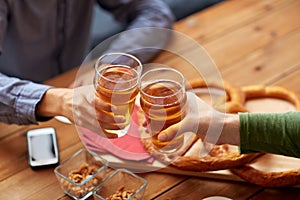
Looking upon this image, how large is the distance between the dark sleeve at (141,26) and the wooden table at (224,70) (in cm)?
6

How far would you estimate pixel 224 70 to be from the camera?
169cm

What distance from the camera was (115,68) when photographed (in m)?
1.27

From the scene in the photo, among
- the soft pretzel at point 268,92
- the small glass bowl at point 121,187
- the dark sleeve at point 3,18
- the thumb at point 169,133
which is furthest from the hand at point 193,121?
the dark sleeve at point 3,18

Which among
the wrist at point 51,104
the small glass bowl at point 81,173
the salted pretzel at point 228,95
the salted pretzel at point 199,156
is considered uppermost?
the salted pretzel at point 228,95

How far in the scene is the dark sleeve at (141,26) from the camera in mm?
1691

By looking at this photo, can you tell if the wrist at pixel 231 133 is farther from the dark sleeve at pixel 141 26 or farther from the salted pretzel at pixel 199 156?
the dark sleeve at pixel 141 26

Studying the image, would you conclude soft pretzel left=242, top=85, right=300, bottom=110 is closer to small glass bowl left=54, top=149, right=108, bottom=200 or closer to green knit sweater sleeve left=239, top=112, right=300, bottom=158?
green knit sweater sleeve left=239, top=112, right=300, bottom=158

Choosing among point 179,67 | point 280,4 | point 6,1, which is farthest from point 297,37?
point 6,1

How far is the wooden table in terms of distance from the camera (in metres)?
1.31

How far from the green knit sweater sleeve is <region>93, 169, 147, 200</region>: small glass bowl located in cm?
25

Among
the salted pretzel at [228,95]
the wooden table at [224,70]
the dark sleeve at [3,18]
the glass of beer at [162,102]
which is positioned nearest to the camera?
the glass of beer at [162,102]

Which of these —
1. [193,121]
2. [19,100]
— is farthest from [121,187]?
[19,100]

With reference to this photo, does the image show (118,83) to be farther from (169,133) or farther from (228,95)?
(228,95)

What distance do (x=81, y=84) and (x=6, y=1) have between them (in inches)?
13.9
